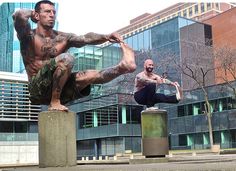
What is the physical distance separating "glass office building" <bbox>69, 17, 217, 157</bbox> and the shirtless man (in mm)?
43471

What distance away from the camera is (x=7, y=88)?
31.1 metres

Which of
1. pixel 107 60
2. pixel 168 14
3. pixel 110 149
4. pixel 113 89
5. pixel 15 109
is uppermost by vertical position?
pixel 168 14

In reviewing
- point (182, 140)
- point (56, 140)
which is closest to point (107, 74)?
point (56, 140)

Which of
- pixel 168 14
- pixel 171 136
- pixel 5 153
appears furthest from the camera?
pixel 168 14

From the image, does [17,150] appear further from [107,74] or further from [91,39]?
[107,74]

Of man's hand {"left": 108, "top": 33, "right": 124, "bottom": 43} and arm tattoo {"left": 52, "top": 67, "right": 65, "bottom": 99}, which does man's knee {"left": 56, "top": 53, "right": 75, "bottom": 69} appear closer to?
arm tattoo {"left": 52, "top": 67, "right": 65, "bottom": 99}

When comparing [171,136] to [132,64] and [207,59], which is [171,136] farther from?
[132,64]

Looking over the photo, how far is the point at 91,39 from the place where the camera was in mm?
5449

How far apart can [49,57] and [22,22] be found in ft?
1.76

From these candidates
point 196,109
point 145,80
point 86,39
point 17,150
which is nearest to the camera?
point 86,39

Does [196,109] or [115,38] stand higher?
[196,109]

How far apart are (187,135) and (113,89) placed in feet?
40.6

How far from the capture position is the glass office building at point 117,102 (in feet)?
186

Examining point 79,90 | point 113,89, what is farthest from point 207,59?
point 79,90
